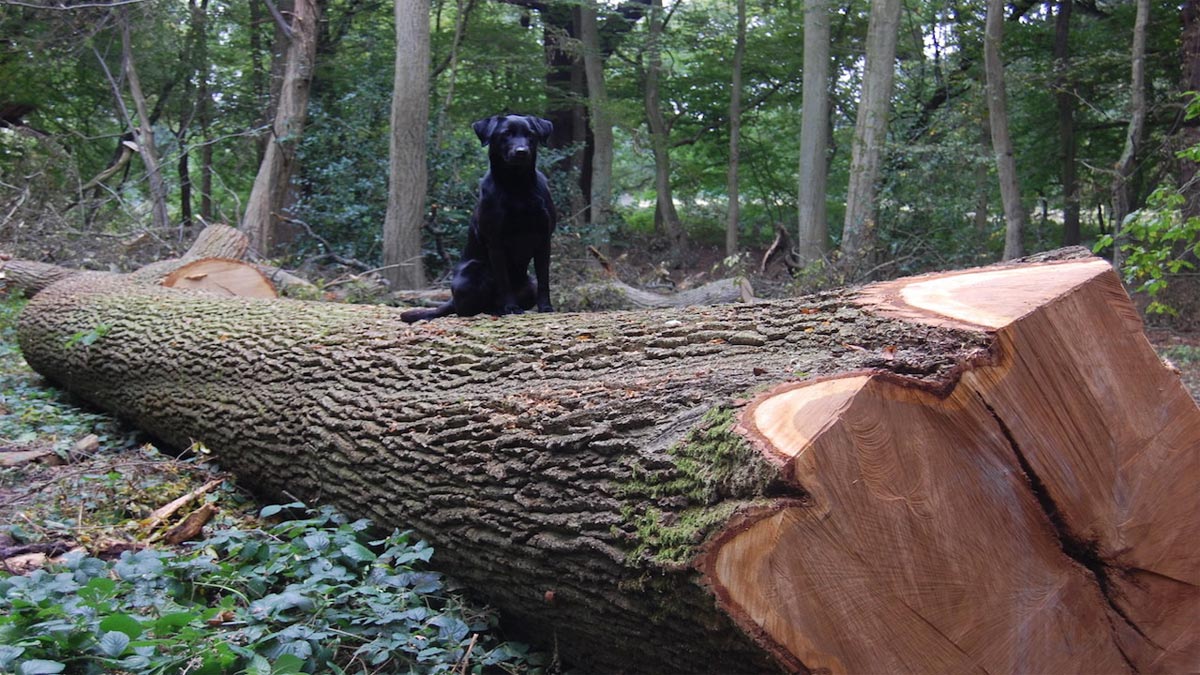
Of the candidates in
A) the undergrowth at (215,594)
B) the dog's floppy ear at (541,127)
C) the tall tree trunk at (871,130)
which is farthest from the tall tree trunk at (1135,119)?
the undergrowth at (215,594)

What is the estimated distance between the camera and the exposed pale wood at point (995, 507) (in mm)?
1901

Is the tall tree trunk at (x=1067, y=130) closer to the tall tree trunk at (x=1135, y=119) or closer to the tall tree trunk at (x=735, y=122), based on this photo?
the tall tree trunk at (x=1135, y=119)

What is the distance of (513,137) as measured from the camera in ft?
15.0

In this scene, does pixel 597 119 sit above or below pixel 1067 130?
above

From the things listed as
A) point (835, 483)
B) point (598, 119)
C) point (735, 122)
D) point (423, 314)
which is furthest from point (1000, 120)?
point (835, 483)

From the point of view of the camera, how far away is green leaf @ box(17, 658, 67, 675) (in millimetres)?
2027

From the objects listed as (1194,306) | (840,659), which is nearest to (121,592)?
(840,659)

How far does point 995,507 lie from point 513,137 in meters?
3.14

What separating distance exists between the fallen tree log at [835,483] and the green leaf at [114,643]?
1.00 meters

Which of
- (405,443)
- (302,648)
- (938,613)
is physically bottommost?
(302,648)

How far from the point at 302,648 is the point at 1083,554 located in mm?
2162

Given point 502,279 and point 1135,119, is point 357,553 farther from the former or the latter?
point 1135,119

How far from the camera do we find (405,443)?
10.5 feet

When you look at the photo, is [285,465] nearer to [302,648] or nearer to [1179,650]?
[302,648]
